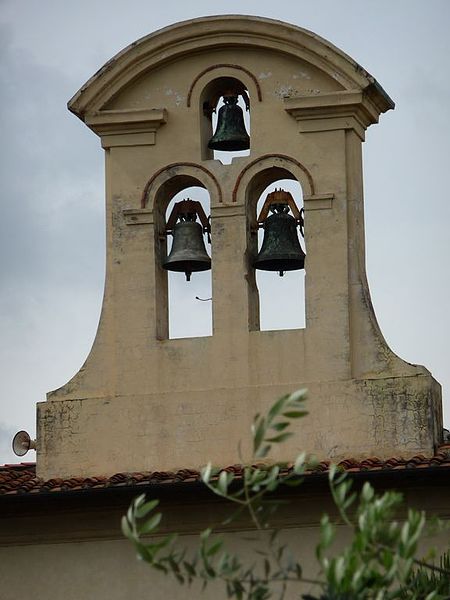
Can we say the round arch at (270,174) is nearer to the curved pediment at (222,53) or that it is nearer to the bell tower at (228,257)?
the bell tower at (228,257)

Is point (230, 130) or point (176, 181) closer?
point (230, 130)

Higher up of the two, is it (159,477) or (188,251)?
(188,251)

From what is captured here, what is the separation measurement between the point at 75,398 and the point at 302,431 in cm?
222

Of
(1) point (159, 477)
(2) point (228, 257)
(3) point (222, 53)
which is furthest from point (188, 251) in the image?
(1) point (159, 477)

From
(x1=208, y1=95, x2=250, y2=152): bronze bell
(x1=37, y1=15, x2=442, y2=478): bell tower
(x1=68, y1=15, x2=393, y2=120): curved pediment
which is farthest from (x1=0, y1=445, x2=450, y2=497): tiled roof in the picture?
(x1=68, y1=15, x2=393, y2=120): curved pediment

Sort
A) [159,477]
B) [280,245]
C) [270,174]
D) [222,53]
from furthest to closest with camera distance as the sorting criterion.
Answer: [222,53] → [270,174] → [280,245] → [159,477]

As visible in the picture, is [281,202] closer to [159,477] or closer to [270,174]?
[270,174]

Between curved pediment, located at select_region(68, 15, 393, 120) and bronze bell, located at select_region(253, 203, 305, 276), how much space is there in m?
1.14

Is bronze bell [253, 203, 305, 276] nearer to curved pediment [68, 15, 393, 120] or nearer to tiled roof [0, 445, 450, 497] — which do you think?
curved pediment [68, 15, 393, 120]

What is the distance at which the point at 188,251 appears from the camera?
22297 millimetres

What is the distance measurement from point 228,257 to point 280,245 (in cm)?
50

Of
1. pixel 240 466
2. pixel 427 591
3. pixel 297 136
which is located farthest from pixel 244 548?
pixel 427 591

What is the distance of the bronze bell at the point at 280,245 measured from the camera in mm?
22125

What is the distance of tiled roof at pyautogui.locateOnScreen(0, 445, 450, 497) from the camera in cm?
2070
